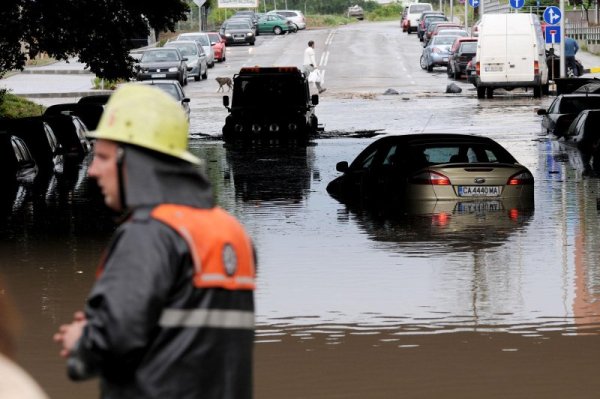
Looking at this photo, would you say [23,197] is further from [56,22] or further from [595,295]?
[595,295]

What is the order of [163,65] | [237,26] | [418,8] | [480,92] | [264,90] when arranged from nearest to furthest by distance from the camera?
[264,90]
[480,92]
[163,65]
[237,26]
[418,8]

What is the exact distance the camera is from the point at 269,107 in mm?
35812

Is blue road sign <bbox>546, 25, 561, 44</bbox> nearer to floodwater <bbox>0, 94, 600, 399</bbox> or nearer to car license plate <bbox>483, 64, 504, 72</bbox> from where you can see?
car license plate <bbox>483, 64, 504, 72</bbox>

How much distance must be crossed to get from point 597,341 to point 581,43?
68.5 m

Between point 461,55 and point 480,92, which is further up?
point 461,55

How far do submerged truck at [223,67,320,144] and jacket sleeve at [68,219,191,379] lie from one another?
3089 cm

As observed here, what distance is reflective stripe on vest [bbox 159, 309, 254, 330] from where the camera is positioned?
445 centimetres

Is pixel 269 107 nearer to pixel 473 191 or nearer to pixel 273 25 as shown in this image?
pixel 473 191

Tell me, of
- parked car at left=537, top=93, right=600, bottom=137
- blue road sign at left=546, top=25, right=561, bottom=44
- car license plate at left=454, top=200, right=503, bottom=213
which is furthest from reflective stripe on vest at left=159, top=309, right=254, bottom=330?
blue road sign at left=546, top=25, right=561, bottom=44

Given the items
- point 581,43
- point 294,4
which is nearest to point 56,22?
point 581,43

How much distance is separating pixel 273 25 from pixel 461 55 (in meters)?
36.5

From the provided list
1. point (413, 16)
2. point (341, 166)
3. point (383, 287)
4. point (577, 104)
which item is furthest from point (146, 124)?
point (413, 16)

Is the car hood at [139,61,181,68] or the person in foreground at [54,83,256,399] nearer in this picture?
the person in foreground at [54,83,256,399]

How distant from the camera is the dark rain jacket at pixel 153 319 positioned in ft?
14.3
